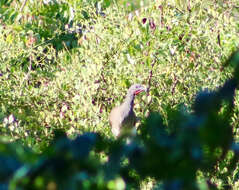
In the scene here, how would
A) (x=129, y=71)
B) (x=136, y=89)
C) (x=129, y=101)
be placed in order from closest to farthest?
(x=136, y=89) → (x=129, y=71) → (x=129, y=101)

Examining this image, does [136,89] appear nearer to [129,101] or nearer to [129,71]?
[129,71]

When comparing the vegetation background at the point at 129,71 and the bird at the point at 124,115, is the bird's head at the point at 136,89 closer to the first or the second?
the bird at the point at 124,115

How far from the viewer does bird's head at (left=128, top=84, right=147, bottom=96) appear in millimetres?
5414

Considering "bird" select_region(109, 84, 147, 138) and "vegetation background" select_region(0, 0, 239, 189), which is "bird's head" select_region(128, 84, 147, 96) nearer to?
"bird" select_region(109, 84, 147, 138)

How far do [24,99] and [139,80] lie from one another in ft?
4.07

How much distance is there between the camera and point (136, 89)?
5.43 meters

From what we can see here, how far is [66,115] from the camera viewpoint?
18.9 feet

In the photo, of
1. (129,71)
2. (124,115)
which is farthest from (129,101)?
(129,71)

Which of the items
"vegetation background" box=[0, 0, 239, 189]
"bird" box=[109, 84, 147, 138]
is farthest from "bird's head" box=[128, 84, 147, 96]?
"vegetation background" box=[0, 0, 239, 189]

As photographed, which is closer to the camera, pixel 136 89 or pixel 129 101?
pixel 136 89

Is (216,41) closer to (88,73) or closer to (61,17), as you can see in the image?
(88,73)

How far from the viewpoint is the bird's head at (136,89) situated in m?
5.41

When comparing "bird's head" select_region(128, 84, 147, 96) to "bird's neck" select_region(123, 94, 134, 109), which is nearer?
"bird's head" select_region(128, 84, 147, 96)

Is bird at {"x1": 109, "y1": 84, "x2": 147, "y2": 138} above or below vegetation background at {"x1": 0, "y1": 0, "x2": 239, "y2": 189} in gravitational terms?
below
